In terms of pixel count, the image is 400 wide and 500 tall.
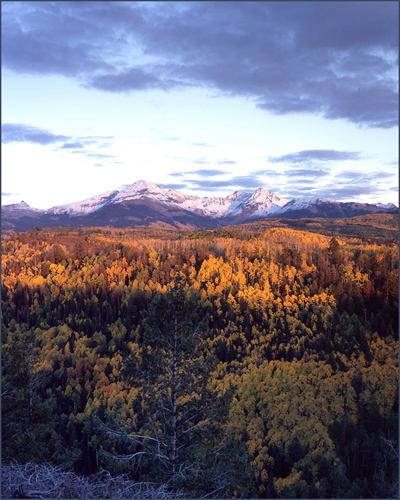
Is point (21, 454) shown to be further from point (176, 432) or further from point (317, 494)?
point (317, 494)

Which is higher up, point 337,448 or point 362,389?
point 362,389

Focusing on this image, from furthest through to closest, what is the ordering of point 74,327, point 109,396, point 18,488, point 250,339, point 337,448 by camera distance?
point 74,327 → point 250,339 → point 109,396 → point 337,448 → point 18,488

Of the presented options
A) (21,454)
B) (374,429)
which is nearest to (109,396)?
(374,429)

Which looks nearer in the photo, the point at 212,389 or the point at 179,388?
the point at 179,388

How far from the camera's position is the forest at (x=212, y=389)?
25.0 m

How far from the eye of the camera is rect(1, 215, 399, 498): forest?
985 inches

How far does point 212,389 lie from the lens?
31234 millimetres

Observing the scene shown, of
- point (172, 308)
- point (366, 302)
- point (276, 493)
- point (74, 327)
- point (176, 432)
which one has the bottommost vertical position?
point (276, 493)

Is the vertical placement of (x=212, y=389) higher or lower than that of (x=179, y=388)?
lower

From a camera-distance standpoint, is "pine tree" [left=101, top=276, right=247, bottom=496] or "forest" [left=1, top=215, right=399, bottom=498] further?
"forest" [left=1, top=215, right=399, bottom=498]

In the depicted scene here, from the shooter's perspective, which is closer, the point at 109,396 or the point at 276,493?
the point at 276,493

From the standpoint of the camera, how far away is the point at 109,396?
120 metres

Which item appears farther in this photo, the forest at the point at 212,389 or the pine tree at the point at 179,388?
the forest at the point at 212,389

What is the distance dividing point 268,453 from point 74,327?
357 ft
